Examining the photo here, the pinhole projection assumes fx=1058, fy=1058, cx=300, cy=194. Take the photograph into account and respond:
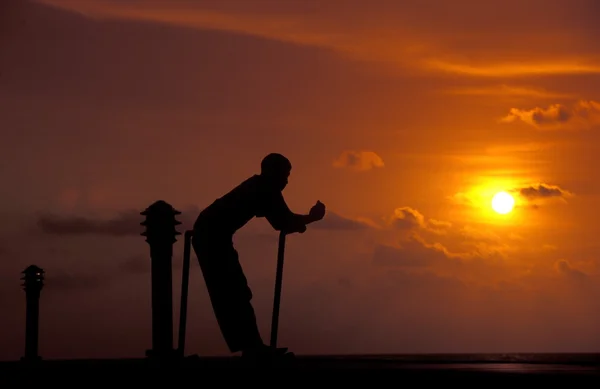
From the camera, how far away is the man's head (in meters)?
12.1

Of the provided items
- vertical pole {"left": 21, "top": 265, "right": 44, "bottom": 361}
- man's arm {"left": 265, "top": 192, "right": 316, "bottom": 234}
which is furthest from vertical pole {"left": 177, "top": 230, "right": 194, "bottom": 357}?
vertical pole {"left": 21, "top": 265, "right": 44, "bottom": 361}

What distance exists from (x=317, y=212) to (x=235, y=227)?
0.97 m

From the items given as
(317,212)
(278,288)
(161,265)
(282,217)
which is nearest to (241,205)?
(282,217)

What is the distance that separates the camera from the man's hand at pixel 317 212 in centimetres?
1230

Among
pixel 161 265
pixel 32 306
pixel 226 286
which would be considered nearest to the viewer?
pixel 226 286

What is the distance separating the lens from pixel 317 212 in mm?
12320

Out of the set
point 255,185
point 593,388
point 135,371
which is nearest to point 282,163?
point 255,185

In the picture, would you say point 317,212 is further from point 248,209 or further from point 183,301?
point 183,301

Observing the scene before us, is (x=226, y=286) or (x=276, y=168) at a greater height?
(x=276, y=168)

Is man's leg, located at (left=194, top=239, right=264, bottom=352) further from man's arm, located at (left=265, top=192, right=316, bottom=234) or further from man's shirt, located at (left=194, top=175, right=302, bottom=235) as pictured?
man's arm, located at (left=265, top=192, right=316, bottom=234)

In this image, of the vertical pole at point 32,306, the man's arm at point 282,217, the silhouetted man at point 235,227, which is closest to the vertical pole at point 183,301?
the silhouetted man at point 235,227

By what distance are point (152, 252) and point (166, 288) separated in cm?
49

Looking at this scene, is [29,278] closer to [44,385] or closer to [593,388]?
[44,385]

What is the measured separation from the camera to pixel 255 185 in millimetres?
12164
